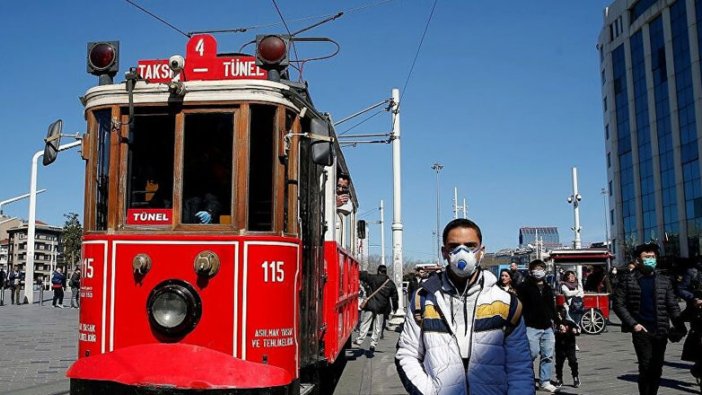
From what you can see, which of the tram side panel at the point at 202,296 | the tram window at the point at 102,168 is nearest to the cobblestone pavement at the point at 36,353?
the tram side panel at the point at 202,296

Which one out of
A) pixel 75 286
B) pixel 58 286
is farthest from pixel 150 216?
pixel 58 286

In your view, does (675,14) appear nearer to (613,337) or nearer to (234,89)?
(613,337)

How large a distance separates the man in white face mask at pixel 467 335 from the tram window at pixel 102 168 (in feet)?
10.8

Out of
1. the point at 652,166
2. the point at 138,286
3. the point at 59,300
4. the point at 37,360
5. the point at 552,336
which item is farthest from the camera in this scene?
the point at 652,166

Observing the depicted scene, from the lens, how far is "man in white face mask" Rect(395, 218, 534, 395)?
3555 millimetres

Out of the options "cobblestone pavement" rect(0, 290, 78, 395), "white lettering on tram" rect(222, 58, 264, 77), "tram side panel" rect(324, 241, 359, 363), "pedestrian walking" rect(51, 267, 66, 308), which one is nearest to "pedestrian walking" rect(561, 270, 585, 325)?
"tram side panel" rect(324, 241, 359, 363)

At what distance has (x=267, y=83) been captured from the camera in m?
5.96

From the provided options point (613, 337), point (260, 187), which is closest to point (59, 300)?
point (613, 337)

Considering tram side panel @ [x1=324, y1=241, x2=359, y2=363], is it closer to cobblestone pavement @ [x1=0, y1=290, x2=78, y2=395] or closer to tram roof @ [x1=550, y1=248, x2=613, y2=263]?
cobblestone pavement @ [x1=0, y1=290, x2=78, y2=395]

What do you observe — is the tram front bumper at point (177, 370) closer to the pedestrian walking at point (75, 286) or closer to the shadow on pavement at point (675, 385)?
the shadow on pavement at point (675, 385)

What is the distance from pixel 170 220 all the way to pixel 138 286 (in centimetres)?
58

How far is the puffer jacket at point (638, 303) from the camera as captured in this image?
24.2 ft

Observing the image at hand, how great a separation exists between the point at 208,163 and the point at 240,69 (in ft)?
2.80

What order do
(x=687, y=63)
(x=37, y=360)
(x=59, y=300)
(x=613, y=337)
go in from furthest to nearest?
(x=687, y=63) → (x=59, y=300) → (x=613, y=337) → (x=37, y=360)
